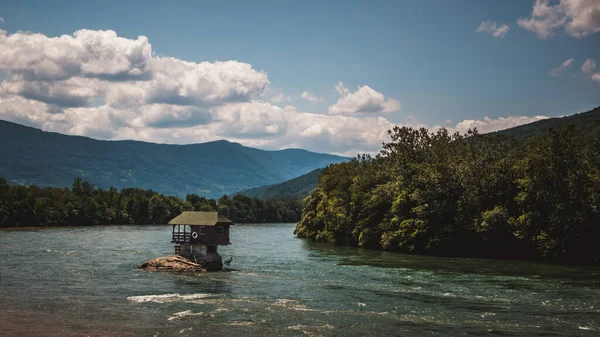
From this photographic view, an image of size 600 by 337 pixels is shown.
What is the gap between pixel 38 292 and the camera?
153 feet

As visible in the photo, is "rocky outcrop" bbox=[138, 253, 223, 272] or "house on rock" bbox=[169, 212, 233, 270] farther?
"house on rock" bbox=[169, 212, 233, 270]

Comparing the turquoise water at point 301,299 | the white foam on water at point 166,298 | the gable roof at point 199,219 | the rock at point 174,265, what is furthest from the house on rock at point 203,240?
the white foam on water at point 166,298

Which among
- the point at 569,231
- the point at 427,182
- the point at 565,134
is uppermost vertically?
the point at 565,134

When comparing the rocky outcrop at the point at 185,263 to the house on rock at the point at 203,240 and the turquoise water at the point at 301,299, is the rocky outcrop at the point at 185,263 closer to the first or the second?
the house on rock at the point at 203,240

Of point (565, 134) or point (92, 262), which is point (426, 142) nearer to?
point (565, 134)

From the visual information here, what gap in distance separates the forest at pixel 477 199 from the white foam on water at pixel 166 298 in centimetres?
4911

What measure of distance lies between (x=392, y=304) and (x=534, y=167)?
40.8m

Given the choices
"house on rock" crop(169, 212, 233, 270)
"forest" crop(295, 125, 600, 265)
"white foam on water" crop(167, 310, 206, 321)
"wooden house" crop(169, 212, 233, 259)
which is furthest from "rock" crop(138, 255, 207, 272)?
"forest" crop(295, 125, 600, 265)

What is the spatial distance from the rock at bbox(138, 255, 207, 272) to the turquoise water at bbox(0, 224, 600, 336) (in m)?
1.76

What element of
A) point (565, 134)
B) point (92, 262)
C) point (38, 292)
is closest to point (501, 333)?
point (38, 292)

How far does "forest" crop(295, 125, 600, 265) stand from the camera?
70.5m

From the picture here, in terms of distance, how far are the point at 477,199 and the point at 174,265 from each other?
48.4 metres

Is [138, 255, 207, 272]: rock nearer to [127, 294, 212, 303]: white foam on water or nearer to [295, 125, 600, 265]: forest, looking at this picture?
[127, 294, 212, 303]: white foam on water

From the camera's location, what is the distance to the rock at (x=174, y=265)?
62031 millimetres
